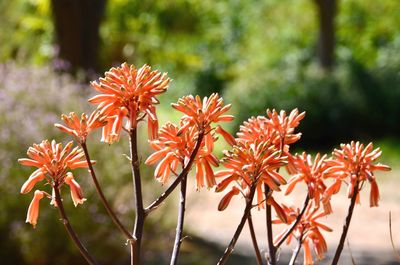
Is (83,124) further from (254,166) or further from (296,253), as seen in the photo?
(296,253)

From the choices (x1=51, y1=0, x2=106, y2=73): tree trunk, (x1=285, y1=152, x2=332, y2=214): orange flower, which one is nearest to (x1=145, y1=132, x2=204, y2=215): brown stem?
(x1=285, y1=152, x2=332, y2=214): orange flower

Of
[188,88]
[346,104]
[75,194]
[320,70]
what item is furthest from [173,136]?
[188,88]

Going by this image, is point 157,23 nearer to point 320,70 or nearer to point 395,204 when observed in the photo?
point 320,70

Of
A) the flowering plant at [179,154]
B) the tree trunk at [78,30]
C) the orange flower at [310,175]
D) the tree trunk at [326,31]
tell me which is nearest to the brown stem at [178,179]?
the flowering plant at [179,154]

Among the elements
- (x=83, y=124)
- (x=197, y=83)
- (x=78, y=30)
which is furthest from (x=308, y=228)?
(x=197, y=83)

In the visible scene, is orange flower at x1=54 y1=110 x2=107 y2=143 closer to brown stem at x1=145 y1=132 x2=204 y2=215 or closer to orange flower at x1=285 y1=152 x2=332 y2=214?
brown stem at x1=145 y1=132 x2=204 y2=215

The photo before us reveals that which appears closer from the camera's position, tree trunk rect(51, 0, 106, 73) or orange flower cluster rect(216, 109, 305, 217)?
orange flower cluster rect(216, 109, 305, 217)

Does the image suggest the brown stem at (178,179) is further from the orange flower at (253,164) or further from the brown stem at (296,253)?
the brown stem at (296,253)
